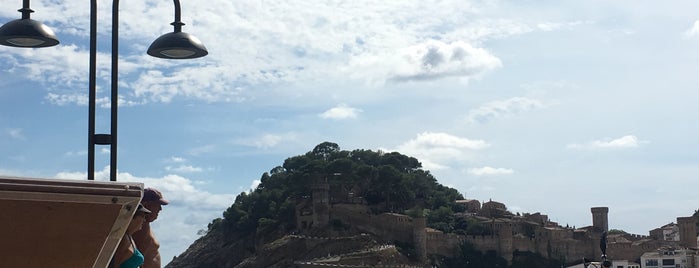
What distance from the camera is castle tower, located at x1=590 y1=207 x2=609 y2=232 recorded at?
87.0m

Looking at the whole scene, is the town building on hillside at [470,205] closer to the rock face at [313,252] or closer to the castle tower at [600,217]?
the castle tower at [600,217]

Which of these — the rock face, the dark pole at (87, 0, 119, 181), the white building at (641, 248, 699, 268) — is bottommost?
the white building at (641, 248, 699, 268)

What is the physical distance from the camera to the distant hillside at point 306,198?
71688 mm

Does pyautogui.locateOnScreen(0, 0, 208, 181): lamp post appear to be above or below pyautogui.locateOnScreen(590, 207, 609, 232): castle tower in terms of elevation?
below

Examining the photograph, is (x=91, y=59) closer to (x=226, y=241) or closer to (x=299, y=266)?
(x=299, y=266)

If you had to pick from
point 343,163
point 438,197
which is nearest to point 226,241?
point 343,163

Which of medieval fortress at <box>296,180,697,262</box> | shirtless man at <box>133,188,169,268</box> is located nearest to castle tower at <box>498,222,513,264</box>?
medieval fortress at <box>296,180,697,262</box>

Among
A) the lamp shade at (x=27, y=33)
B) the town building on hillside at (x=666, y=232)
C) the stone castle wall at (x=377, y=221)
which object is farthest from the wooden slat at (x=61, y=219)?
the town building on hillside at (x=666, y=232)

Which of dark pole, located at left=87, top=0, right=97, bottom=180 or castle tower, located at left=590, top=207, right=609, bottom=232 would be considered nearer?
dark pole, located at left=87, top=0, right=97, bottom=180

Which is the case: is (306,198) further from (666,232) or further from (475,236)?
(666,232)

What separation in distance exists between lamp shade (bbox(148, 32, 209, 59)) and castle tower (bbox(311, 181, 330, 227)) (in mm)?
67430

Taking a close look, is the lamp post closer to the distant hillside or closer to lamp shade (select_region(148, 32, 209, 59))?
lamp shade (select_region(148, 32, 209, 59))

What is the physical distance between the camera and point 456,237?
75.3m

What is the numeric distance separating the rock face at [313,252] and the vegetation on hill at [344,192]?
2.02 meters
